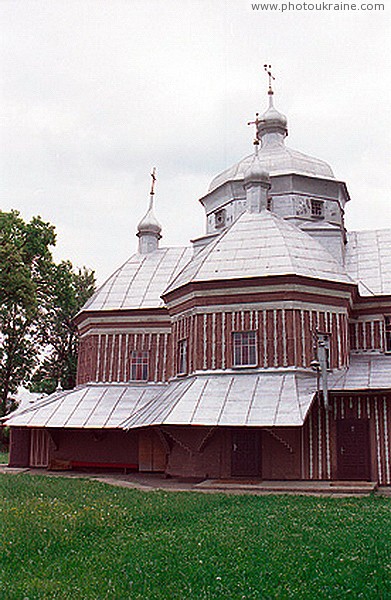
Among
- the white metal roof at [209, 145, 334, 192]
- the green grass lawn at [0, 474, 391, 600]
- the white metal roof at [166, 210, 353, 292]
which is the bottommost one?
the green grass lawn at [0, 474, 391, 600]

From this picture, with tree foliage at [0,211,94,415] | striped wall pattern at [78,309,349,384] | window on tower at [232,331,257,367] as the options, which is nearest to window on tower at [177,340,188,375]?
striped wall pattern at [78,309,349,384]

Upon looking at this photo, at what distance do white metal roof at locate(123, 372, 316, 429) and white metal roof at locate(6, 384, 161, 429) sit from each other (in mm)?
2434

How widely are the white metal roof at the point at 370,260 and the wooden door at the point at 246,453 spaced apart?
24.5 ft

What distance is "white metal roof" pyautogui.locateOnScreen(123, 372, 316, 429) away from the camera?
1741 cm

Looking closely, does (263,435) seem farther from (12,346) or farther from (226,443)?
(12,346)

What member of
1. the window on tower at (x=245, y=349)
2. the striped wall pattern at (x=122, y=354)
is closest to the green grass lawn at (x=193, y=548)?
the window on tower at (x=245, y=349)

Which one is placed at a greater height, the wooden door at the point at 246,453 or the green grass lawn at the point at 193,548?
the wooden door at the point at 246,453

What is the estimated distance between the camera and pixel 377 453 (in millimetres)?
18156

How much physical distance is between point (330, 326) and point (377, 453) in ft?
14.3

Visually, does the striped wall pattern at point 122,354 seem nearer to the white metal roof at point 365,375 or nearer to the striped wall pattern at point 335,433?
the white metal roof at point 365,375

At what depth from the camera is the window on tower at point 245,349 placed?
65.4ft

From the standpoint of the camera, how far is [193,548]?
28.5 feet

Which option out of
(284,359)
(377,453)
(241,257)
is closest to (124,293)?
(241,257)

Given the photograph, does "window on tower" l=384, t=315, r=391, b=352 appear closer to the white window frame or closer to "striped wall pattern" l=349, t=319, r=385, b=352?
"striped wall pattern" l=349, t=319, r=385, b=352
